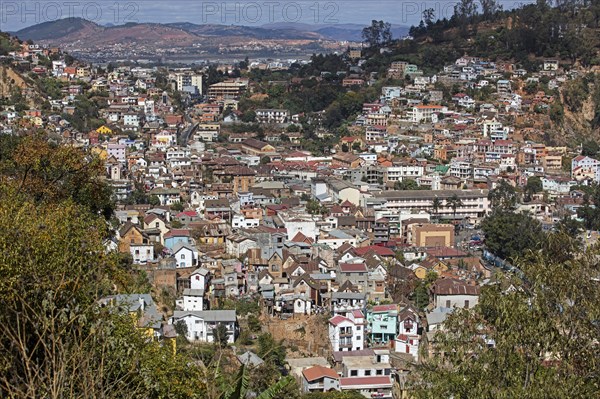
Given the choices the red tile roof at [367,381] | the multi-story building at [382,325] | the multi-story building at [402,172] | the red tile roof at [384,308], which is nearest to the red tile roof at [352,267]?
the red tile roof at [384,308]

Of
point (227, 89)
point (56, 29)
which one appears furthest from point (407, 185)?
point (56, 29)

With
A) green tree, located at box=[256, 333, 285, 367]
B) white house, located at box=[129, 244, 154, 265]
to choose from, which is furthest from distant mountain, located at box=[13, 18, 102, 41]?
green tree, located at box=[256, 333, 285, 367]

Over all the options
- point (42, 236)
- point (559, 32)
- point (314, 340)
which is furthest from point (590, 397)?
point (559, 32)

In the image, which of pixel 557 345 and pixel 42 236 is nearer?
pixel 557 345

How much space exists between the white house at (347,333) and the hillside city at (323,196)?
0.8 inches

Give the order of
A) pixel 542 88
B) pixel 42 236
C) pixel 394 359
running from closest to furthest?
1. pixel 42 236
2. pixel 394 359
3. pixel 542 88

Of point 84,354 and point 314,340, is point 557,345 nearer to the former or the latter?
point 84,354

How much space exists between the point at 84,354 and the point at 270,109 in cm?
2477

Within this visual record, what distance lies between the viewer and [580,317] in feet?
14.7

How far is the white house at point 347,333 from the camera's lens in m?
10.6

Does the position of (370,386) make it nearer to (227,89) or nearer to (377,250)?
(377,250)

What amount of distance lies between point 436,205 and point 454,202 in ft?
1.25

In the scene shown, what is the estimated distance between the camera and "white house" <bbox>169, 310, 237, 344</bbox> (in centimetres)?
1070

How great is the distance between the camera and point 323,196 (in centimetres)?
1867
